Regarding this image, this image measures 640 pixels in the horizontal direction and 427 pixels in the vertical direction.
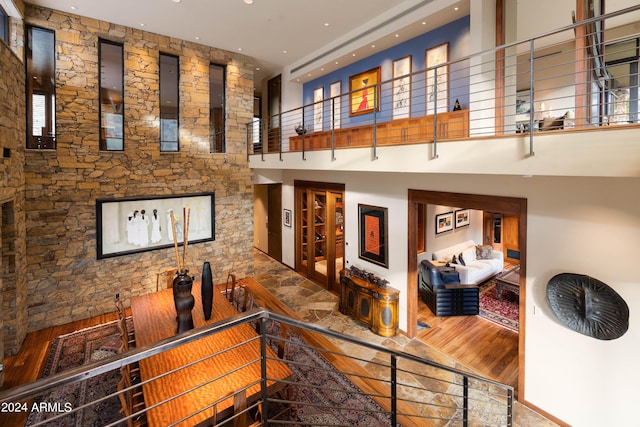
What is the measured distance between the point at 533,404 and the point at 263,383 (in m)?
3.88

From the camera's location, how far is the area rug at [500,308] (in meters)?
5.94

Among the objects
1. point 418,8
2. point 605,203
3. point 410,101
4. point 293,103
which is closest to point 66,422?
point 605,203

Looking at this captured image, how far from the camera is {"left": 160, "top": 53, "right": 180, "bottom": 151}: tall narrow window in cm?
673

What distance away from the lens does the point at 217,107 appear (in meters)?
7.47

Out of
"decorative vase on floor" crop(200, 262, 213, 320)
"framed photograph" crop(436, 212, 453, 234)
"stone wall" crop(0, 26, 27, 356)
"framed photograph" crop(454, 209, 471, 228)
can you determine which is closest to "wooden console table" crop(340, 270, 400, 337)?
"framed photograph" crop(436, 212, 453, 234)

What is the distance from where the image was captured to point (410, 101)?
6.21 m

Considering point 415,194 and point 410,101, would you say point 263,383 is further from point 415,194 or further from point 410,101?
point 410,101

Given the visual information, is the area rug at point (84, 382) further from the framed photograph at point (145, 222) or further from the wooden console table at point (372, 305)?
the wooden console table at point (372, 305)

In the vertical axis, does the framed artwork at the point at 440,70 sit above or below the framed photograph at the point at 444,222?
above

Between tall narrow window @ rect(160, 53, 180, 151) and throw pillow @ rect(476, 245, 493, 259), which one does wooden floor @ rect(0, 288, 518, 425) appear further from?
tall narrow window @ rect(160, 53, 180, 151)

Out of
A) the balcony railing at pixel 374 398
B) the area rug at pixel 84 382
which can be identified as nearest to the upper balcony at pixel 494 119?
the balcony railing at pixel 374 398

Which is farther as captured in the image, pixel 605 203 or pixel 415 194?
pixel 415 194

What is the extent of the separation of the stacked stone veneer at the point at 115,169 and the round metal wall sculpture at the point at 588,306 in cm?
641

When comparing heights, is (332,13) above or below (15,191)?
above
